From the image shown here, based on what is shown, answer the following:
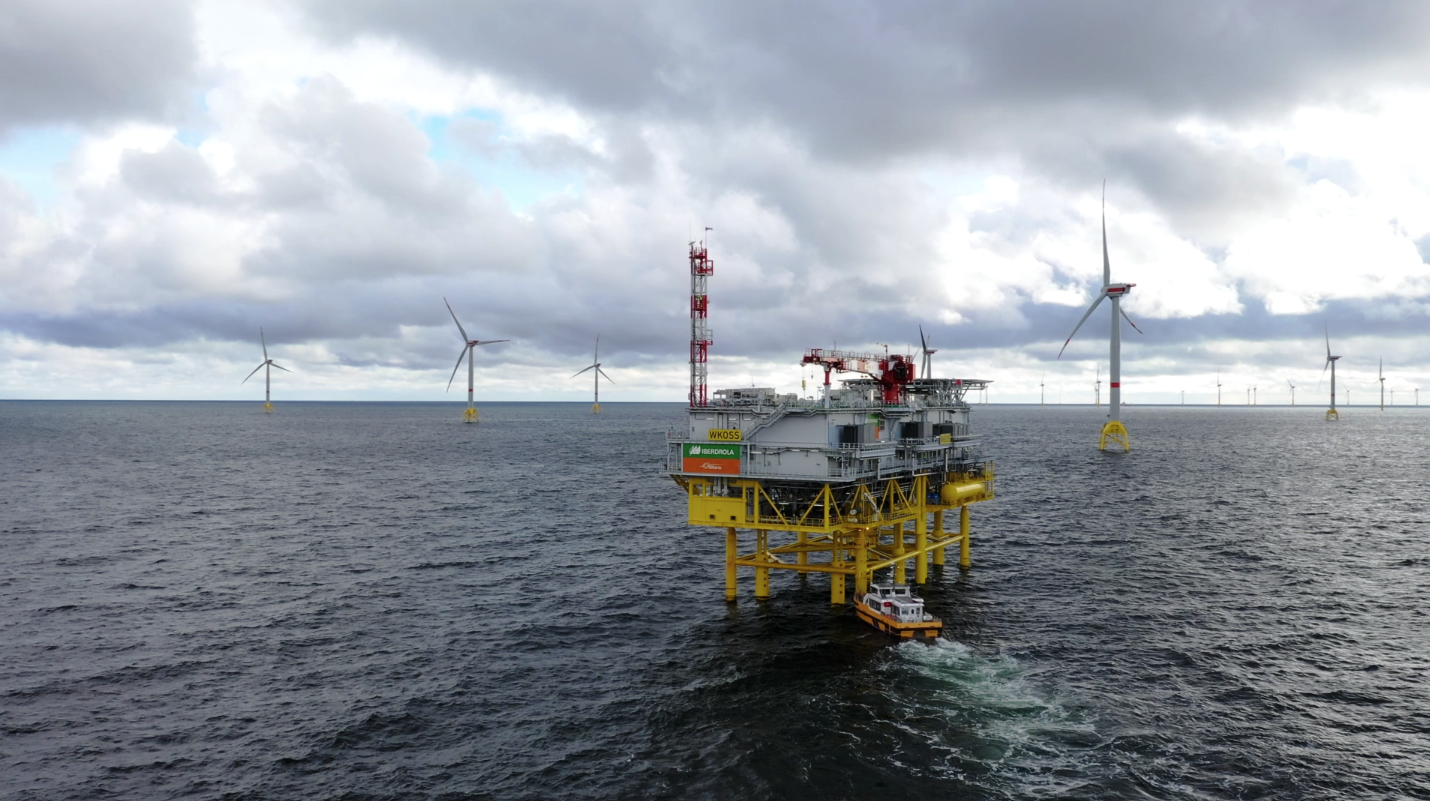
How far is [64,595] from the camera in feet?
199

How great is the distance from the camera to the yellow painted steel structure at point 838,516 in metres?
52.0

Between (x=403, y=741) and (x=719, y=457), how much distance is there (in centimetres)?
2438

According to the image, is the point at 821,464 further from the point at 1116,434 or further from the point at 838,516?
the point at 1116,434

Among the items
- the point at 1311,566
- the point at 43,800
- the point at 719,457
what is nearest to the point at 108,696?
the point at 43,800

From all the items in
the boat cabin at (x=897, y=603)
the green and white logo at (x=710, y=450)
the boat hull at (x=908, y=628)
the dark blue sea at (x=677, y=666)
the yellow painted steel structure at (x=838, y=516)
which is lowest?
the dark blue sea at (x=677, y=666)

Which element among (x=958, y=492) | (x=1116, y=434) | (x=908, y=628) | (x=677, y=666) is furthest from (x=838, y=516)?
(x=1116, y=434)

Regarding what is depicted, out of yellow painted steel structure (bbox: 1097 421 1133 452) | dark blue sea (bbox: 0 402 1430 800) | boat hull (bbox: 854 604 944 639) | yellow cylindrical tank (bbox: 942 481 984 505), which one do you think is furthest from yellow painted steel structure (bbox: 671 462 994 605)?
yellow painted steel structure (bbox: 1097 421 1133 452)

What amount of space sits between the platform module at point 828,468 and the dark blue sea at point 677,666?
4.96m

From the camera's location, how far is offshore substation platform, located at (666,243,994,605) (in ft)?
169

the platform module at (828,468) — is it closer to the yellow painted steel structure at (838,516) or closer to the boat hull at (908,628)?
the yellow painted steel structure at (838,516)

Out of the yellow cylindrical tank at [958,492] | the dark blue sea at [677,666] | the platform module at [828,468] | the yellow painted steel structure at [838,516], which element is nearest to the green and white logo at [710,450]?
the platform module at [828,468]

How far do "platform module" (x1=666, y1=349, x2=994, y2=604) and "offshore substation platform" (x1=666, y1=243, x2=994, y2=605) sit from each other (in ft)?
0.26

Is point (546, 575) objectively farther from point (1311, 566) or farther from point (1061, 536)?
point (1311, 566)

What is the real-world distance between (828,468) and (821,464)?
0.51 meters
